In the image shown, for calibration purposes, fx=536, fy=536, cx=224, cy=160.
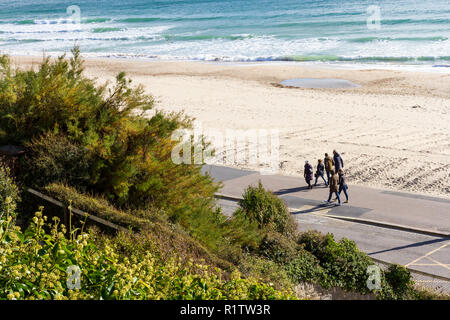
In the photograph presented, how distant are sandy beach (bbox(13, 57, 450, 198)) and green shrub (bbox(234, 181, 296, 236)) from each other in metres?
3.17

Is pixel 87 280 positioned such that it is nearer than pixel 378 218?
Yes

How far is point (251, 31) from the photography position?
72.8 meters

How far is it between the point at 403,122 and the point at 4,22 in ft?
314

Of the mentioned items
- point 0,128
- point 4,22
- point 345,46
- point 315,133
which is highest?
point 4,22

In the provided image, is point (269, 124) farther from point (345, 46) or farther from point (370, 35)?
point (370, 35)

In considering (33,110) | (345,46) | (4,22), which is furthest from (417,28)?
(4,22)

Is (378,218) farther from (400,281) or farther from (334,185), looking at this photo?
(400,281)

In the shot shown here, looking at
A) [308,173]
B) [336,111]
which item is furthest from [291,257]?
[336,111]

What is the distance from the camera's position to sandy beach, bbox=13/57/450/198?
69.3ft

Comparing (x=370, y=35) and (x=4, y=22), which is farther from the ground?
(x=4, y=22)

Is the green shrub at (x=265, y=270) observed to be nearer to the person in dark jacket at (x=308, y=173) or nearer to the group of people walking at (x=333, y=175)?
the group of people walking at (x=333, y=175)

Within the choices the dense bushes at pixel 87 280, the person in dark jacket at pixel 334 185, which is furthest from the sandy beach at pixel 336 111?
the dense bushes at pixel 87 280

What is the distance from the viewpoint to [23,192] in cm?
866

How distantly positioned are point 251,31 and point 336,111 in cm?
4478
